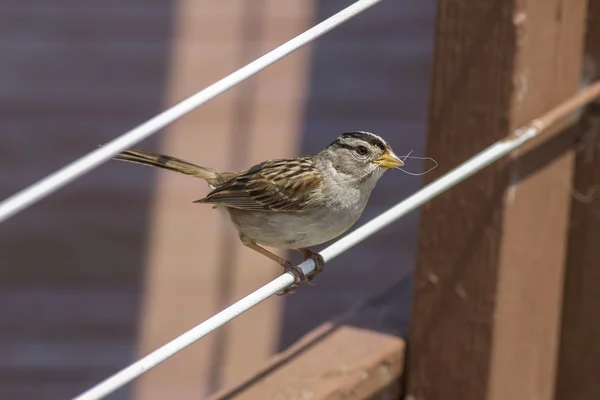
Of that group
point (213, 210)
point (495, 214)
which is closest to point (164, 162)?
point (495, 214)

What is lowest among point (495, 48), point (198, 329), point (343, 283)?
point (343, 283)

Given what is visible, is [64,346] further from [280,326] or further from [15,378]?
[280,326]

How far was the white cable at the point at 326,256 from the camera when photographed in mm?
1923

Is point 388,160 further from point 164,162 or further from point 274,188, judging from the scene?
point 164,162

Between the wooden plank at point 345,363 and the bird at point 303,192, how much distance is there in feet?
0.57

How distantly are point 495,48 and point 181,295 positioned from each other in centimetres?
234

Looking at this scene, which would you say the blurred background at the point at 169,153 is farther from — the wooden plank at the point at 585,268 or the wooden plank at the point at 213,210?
the wooden plank at the point at 585,268

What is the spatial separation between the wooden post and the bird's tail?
0.80m

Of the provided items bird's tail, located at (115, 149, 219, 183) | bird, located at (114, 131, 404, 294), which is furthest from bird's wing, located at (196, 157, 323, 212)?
bird's tail, located at (115, 149, 219, 183)

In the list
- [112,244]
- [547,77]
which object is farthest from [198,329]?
[112,244]

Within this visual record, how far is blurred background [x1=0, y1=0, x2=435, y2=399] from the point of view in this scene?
455cm

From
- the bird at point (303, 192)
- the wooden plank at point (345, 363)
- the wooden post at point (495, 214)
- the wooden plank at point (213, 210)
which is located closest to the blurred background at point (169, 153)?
the wooden plank at point (213, 210)

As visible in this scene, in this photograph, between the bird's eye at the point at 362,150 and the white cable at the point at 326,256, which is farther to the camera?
the bird's eye at the point at 362,150

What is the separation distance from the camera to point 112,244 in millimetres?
4859
